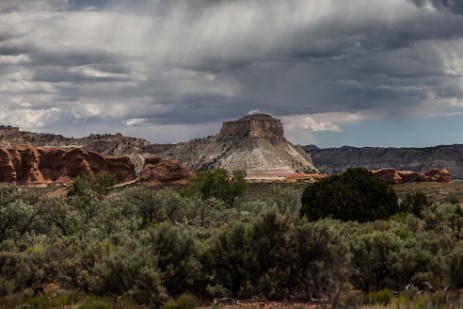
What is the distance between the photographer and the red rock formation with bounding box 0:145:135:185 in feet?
435

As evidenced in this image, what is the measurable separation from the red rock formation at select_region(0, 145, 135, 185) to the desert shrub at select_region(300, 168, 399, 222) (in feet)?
379

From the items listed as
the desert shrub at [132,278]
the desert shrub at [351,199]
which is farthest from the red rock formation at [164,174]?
the desert shrub at [132,278]

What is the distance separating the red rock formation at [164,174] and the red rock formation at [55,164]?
816cm

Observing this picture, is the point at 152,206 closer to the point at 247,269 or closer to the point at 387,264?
the point at 247,269

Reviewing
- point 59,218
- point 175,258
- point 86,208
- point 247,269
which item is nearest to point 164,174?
point 86,208

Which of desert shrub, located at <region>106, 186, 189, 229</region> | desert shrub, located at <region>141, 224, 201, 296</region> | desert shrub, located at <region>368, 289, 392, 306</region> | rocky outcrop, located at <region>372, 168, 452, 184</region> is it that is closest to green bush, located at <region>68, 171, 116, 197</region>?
desert shrub, located at <region>106, 186, 189, 229</region>

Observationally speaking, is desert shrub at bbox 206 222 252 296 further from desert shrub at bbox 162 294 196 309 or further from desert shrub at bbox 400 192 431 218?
desert shrub at bbox 400 192 431 218

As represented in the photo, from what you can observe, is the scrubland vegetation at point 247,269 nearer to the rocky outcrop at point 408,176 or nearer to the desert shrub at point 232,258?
the desert shrub at point 232,258

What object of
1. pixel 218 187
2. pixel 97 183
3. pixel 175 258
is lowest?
pixel 97 183

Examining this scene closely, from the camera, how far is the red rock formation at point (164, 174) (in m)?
137

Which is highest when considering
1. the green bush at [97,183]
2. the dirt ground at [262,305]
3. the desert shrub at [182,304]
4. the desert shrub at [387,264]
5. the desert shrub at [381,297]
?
the desert shrub at [387,264]

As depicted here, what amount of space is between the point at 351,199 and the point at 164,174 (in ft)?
369

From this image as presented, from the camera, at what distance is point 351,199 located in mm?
29141

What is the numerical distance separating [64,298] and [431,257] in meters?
9.56
